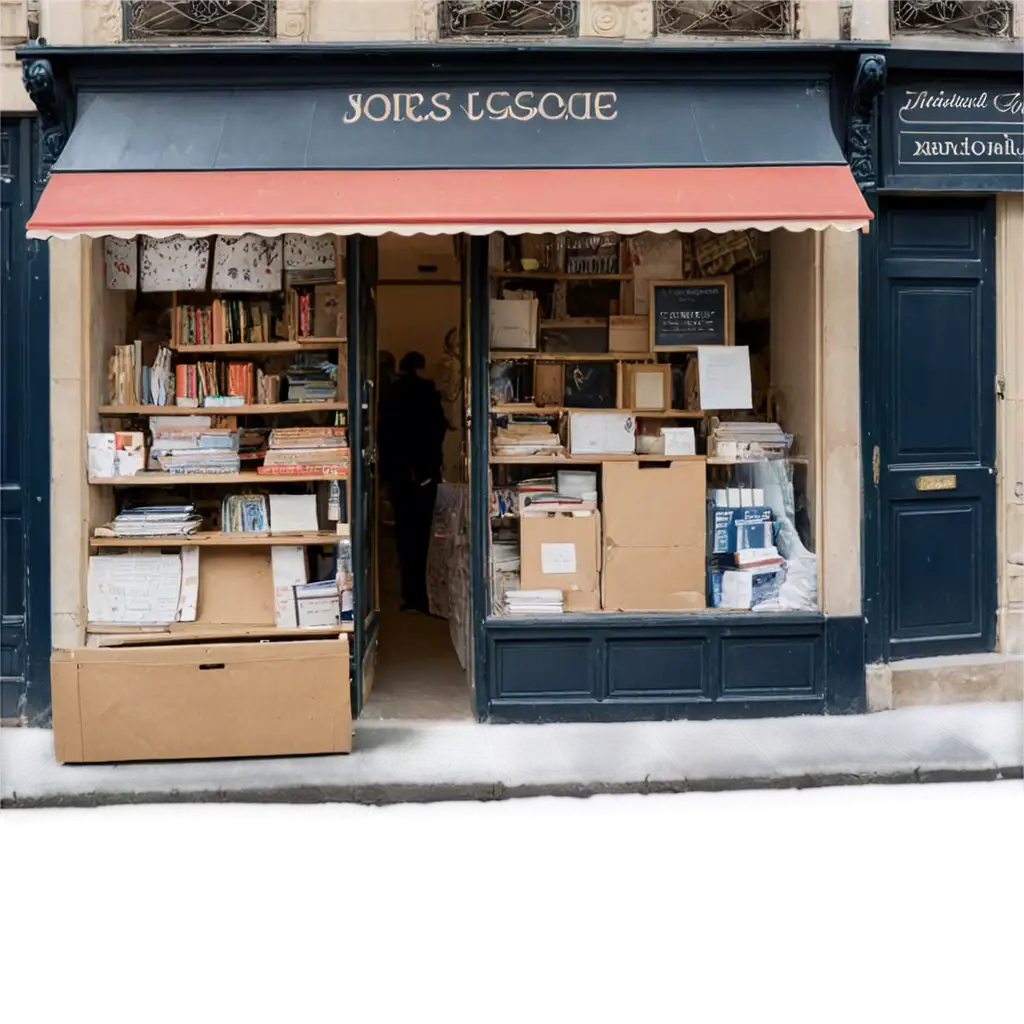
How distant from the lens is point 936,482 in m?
7.53

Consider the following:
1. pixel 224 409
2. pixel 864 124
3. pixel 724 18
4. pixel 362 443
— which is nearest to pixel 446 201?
pixel 362 443

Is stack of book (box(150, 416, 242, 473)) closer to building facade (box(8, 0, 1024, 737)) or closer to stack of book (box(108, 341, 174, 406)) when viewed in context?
stack of book (box(108, 341, 174, 406))

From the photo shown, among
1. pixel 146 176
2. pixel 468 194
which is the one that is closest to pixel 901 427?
pixel 468 194

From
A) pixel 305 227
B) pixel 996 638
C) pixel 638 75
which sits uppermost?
pixel 638 75

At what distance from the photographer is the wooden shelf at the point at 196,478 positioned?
6992 millimetres

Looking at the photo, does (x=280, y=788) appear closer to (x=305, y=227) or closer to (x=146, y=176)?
(x=305, y=227)

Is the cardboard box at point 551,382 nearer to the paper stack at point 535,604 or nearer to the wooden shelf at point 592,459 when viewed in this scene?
the wooden shelf at point 592,459

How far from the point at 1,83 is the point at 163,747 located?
479 centimetres

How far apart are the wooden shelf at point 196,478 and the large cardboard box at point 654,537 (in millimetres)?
1985

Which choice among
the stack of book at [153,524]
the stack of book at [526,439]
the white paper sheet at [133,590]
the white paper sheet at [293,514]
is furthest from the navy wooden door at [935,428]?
the white paper sheet at [133,590]

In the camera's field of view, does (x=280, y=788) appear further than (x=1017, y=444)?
No

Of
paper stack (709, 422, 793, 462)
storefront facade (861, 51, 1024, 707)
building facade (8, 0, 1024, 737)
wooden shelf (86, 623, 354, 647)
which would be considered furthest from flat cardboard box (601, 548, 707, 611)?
wooden shelf (86, 623, 354, 647)

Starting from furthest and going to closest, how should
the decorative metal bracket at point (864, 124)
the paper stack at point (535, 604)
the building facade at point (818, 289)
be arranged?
the paper stack at point (535, 604) → the building facade at point (818, 289) → the decorative metal bracket at point (864, 124)

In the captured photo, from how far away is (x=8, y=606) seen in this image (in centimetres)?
723
